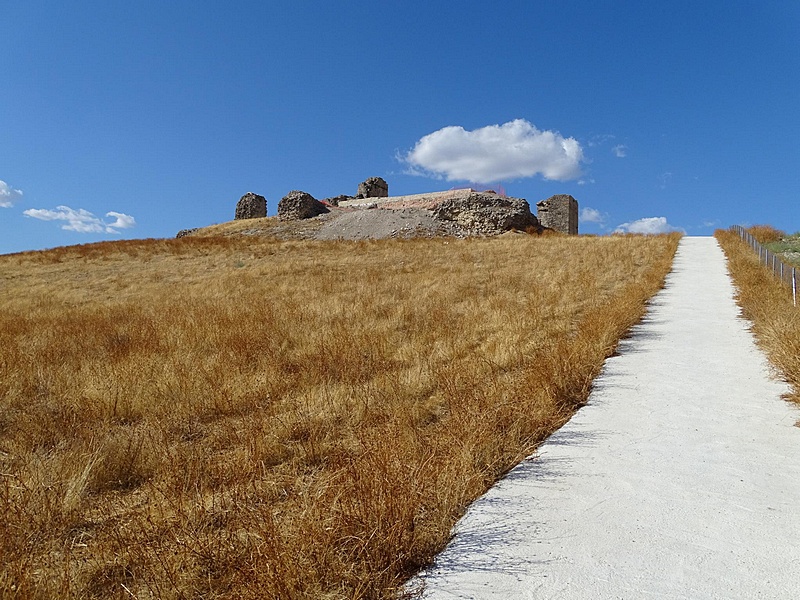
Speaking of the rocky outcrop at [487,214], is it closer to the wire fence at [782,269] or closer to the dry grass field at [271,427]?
the wire fence at [782,269]

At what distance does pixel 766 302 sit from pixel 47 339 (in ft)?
35.6

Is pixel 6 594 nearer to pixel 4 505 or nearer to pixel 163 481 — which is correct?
pixel 4 505

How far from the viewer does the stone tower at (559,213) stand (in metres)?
34.0

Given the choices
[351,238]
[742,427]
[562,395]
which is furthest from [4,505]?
[351,238]

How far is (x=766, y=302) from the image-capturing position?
7164 millimetres

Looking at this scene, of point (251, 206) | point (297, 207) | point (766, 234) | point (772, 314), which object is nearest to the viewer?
point (772, 314)

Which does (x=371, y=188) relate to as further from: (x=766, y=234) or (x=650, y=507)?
(x=650, y=507)

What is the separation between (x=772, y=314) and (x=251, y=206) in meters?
43.6

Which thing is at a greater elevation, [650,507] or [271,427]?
[271,427]

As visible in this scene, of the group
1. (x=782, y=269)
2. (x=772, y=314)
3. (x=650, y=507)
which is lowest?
(x=650, y=507)

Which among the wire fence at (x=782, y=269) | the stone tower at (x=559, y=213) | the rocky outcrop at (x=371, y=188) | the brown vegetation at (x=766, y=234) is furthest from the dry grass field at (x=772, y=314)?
the rocky outcrop at (x=371, y=188)

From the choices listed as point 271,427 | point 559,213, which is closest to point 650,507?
point 271,427

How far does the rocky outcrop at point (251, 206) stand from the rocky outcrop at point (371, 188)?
31.5ft

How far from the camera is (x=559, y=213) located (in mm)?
34281
